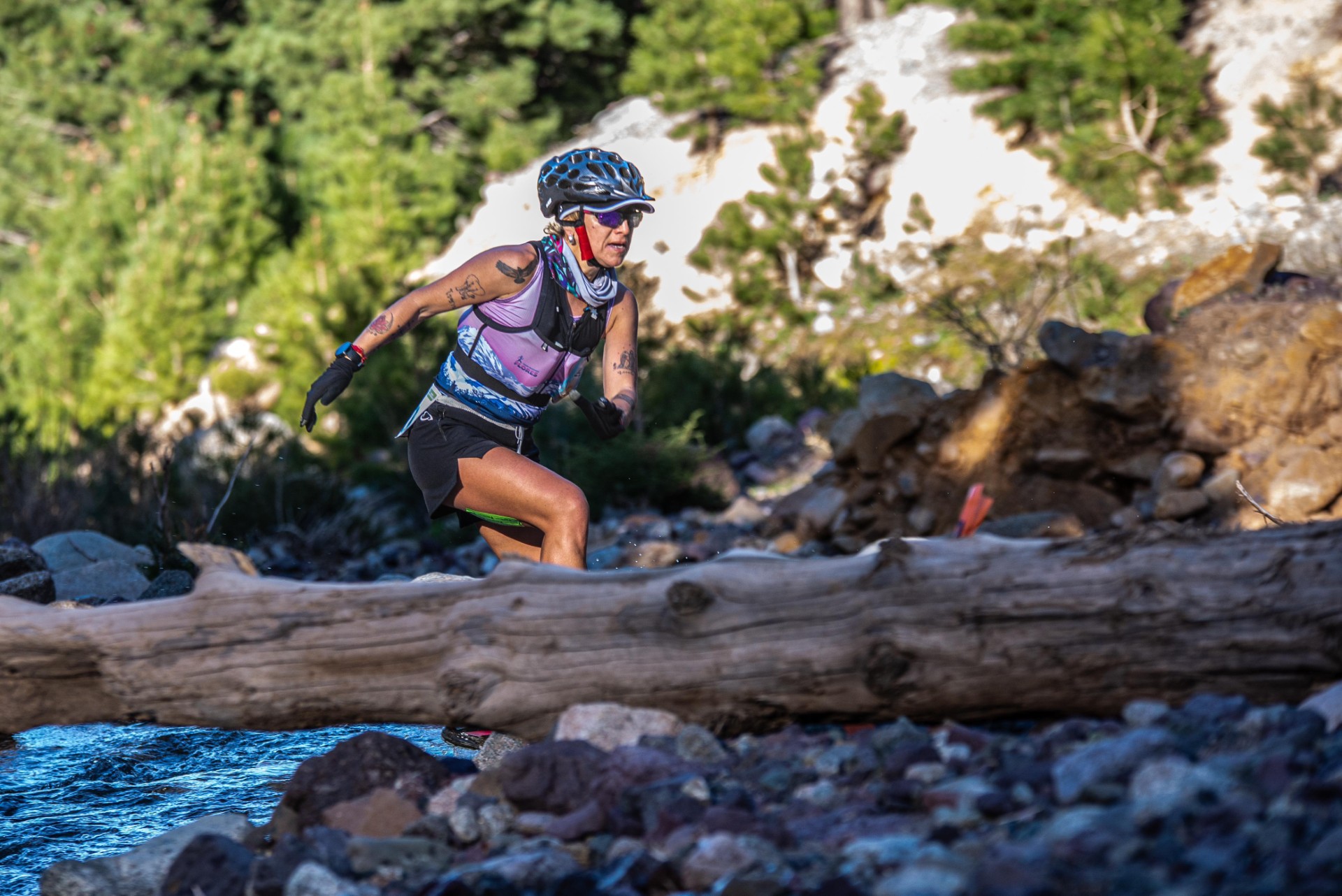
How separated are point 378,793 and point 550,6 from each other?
70.1 feet

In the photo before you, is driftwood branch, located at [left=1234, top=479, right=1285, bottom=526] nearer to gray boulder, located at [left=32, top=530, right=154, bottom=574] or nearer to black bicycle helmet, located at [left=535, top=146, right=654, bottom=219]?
black bicycle helmet, located at [left=535, top=146, right=654, bottom=219]

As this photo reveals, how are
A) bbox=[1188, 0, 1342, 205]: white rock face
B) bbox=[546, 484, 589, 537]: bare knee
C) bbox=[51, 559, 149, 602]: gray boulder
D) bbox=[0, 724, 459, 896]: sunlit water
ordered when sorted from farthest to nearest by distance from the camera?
bbox=[1188, 0, 1342, 205]: white rock face → bbox=[51, 559, 149, 602]: gray boulder → bbox=[546, 484, 589, 537]: bare knee → bbox=[0, 724, 459, 896]: sunlit water

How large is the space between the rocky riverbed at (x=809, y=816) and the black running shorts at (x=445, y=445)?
1140 mm

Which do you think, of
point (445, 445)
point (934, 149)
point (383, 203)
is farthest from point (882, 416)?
point (383, 203)

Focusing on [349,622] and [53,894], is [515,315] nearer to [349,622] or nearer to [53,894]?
[349,622]

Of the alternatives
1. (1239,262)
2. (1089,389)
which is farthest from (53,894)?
(1239,262)

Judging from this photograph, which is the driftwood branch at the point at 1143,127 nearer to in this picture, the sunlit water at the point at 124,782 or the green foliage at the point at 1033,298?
the green foliage at the point at 1033,298

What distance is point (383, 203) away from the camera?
18.7 metres

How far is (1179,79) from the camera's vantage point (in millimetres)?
14812

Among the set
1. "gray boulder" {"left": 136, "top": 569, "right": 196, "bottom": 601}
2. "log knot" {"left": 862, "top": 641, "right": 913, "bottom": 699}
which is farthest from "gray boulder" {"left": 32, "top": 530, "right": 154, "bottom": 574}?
"log knot" {"left": 862, "top": 641, "right": 913, "bottom": 699}

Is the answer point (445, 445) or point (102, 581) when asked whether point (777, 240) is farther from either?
point (445, 445)

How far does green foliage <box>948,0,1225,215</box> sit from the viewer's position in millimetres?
14750

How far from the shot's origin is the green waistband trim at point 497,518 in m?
4.30

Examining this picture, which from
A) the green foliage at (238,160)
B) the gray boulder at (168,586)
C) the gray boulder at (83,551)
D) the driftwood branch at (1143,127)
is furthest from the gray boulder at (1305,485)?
the green foliage at (238,160)
